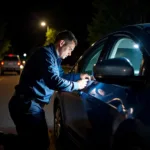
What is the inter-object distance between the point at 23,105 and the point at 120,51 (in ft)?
3.96

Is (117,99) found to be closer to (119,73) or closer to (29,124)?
(119,73)

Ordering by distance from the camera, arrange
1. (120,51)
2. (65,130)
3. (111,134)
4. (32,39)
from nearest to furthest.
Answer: (111,134) < (120,51) < (65,130) < (32,39)

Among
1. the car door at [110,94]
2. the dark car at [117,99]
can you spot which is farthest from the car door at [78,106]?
the car door at [110,94]

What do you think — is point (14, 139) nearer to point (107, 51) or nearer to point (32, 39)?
point (107, 51)

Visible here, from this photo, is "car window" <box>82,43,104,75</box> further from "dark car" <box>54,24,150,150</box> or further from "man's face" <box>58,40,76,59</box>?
"man's face" <box>58,40,76,59</box>

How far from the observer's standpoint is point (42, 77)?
4387 mm

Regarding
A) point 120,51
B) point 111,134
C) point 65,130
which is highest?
point 120,51

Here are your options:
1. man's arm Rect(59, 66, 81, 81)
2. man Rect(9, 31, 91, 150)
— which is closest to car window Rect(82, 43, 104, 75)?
man's arm Rect(59, 66, 81, 81)

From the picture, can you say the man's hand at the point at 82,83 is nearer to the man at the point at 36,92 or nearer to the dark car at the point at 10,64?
the man at the point at 36,92

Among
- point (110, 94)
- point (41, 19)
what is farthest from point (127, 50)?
point (41, 19)

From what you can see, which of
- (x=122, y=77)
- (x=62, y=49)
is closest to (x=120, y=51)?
(x=62, y=49)

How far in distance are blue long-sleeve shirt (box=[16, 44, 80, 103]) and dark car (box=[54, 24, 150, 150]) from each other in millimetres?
340

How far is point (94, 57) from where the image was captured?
207 inches

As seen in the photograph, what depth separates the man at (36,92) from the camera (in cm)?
436
